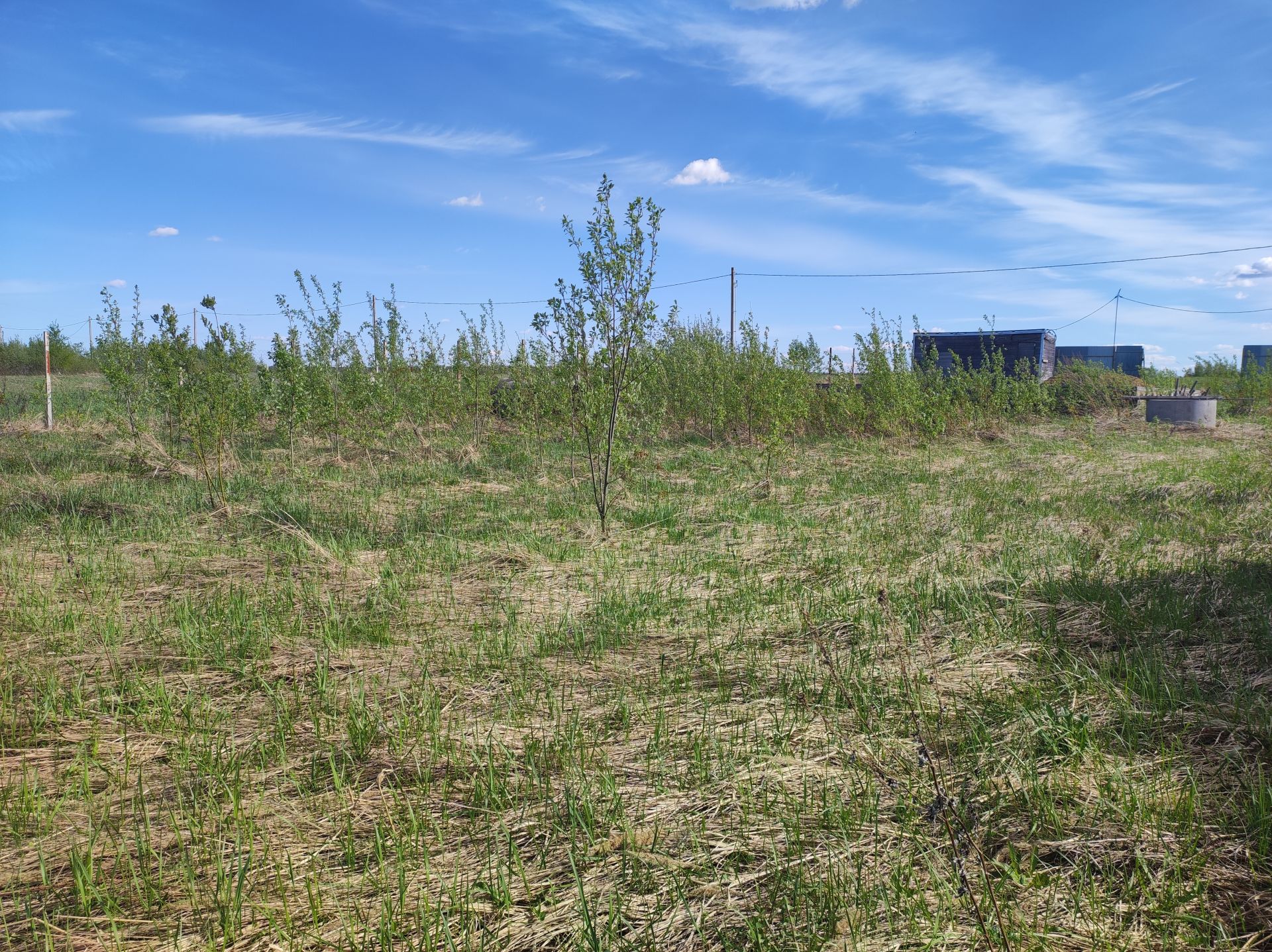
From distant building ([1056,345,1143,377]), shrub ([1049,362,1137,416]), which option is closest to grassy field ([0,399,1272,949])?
shrub ([1049,362,1137,416])

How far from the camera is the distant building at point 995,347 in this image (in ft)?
76.3

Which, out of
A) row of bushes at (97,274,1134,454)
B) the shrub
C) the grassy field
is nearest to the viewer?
the grassy field

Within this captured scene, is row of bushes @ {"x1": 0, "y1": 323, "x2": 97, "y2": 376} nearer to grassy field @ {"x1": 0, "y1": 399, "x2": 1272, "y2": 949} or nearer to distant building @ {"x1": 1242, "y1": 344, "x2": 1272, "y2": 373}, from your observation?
grassy field @ {"x1": 0, "y1": 399, "x2": 1272, "y2": 949}

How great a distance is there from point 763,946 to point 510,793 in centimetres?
115

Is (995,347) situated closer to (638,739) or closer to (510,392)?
(510,392)

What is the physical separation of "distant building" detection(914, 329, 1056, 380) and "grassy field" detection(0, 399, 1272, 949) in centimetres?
1742

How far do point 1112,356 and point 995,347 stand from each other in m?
13.6

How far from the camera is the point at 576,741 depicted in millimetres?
3271

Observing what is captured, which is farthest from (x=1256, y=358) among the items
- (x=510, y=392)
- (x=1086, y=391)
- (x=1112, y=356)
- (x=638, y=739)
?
(x=638, y=739)

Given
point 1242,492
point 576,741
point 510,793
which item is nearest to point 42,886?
point 510,793

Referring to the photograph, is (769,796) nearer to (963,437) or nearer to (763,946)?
(763,946)

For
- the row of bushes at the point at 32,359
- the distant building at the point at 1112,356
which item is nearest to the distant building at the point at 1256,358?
the distant building at the point at 1112,356

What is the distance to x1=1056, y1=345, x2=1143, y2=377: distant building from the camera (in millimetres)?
30672

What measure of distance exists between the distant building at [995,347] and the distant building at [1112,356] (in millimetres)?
6167
